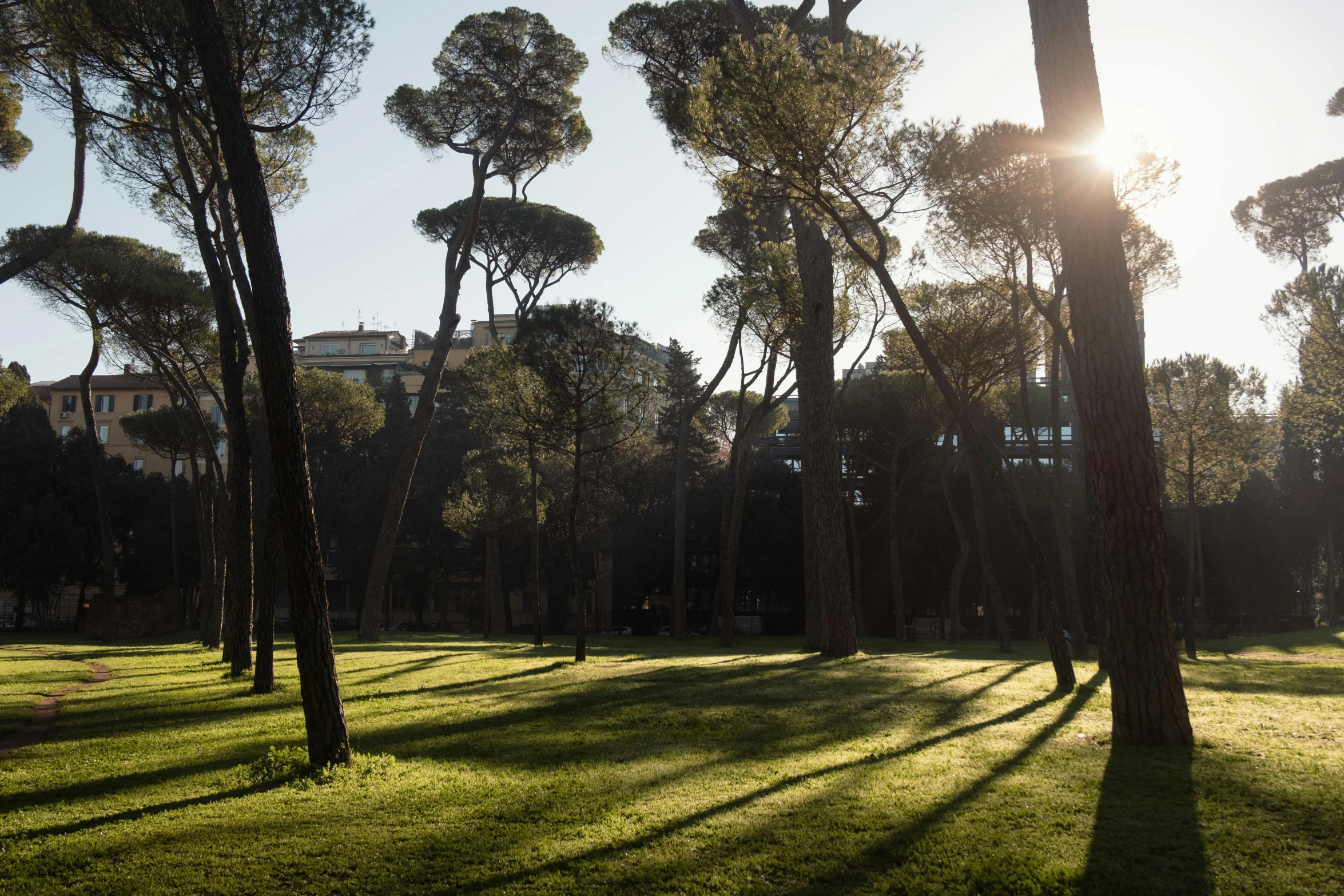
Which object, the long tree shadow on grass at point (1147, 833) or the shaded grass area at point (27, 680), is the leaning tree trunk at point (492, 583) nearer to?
the shaded grass area at point (27, 680)

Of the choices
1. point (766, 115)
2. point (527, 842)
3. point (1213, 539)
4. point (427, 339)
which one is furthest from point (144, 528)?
point (1213, 539)

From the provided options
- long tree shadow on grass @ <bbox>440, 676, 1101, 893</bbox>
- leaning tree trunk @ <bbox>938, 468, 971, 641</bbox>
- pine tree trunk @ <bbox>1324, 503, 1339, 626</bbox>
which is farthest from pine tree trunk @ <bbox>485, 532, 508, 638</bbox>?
pine tree trunk @ <bbox>1324, 503, 1339, 626</bbox>

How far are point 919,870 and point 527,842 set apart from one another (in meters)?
1.92

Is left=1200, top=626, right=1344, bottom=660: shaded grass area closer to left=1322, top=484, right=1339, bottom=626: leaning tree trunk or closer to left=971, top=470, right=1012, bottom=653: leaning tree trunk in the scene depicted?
left=971, top=470, right=1012, bottom=653: leaning tree trunk

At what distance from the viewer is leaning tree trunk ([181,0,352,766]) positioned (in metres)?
6.31

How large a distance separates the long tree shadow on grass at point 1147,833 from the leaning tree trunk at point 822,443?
9499mm

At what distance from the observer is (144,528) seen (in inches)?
1638

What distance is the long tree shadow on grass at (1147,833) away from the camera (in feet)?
12.8

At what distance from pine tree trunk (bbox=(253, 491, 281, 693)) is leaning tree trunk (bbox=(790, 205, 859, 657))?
8710 millimetres

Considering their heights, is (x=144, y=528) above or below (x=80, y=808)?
above

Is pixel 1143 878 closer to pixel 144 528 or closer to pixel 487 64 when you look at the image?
pixel 487 64

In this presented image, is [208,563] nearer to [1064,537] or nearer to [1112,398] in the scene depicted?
[1064,537]

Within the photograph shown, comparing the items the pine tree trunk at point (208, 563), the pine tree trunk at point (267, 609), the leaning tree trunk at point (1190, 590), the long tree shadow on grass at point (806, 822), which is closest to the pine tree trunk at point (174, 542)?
the pine tree trunk at point (208, 563)

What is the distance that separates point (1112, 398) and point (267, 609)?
1034 cm
